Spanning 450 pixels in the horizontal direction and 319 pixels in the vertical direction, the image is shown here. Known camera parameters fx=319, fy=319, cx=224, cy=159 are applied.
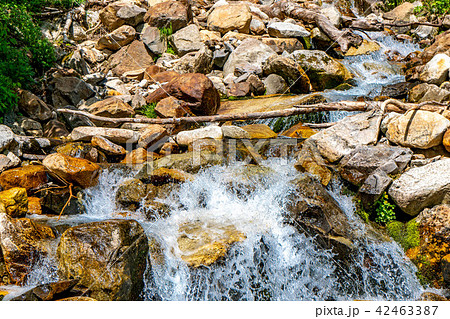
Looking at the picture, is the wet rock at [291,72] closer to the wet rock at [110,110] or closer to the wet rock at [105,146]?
the wet rock at [110,110]

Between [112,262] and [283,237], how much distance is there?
8.20 ft

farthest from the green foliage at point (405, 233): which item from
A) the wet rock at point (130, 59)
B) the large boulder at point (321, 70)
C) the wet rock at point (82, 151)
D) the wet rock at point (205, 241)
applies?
the wet rock at point (130, 59)

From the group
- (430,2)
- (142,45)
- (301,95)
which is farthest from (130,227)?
(430,2)

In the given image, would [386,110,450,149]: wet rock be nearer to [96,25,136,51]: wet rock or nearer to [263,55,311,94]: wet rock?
[263,55,311,94]: wet rock

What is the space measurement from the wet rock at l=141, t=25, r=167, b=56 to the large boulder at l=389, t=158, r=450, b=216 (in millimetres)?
10112

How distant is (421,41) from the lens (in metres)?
13.5

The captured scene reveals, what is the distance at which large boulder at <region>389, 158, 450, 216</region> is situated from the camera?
16.0 feet

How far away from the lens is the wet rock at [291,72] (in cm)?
1026

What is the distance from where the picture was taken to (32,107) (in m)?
8.16

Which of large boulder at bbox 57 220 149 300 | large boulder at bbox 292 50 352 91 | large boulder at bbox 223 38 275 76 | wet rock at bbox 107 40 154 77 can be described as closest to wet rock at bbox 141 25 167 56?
wet rock at bbox 107 40 154 77

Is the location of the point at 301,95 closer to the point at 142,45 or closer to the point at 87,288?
the point at 142,45

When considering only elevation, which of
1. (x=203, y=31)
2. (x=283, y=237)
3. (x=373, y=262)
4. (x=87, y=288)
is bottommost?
(x=373, y=262)

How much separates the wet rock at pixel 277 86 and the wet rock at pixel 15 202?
772cm

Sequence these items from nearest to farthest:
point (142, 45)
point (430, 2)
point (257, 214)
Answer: point (257, 214)
point (142, 45)
point (430, 2)
